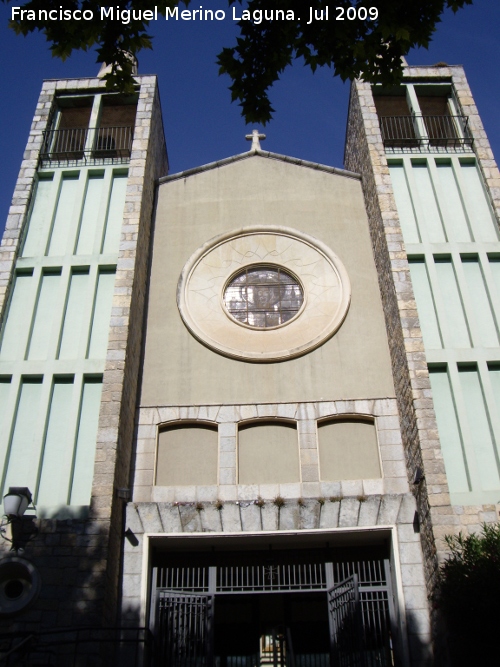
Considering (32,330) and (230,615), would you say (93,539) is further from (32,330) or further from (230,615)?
(32,330)

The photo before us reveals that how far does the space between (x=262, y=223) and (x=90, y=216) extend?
387cm

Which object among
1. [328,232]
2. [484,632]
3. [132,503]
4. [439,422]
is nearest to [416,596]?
[484,632]

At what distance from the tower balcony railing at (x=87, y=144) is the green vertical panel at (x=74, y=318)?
3.67 metres

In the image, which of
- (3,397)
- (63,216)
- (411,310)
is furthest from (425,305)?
(3,397)

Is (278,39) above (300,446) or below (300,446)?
above

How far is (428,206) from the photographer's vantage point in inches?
647

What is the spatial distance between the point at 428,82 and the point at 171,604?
13923 mm

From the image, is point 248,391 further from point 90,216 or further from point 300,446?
point 90,216

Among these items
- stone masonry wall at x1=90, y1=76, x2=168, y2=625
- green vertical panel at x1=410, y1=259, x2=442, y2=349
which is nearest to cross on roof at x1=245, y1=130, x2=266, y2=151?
stone masonry wall at x1=90, y1=76, x2=168, y2=625

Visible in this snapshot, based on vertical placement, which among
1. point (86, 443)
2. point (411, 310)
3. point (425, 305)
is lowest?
point (86, 443)

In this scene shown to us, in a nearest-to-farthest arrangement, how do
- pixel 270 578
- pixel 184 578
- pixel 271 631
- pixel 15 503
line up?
pixel 15 503, pixel 270 578, pixel 184 578, pixel 271 631

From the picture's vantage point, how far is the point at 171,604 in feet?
39.0

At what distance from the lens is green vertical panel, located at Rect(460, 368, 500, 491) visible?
12508 mm

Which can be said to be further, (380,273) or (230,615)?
(380,273)
